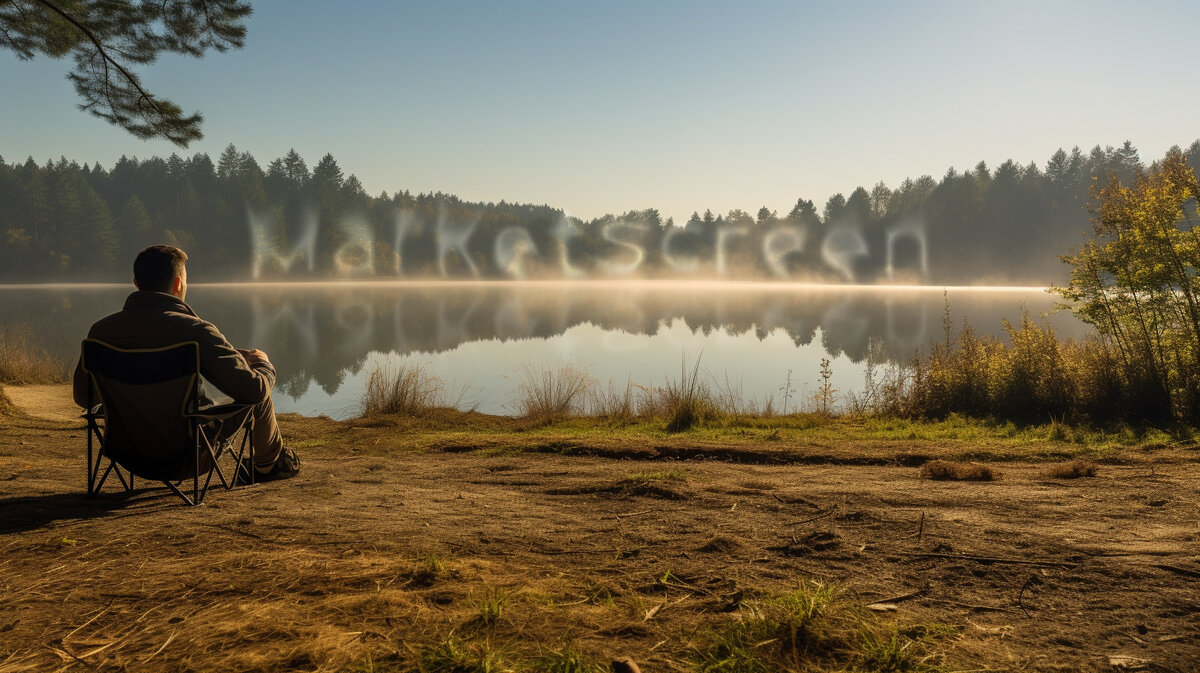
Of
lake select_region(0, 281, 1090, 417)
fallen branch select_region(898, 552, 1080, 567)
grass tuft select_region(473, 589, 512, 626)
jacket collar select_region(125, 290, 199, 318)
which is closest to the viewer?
grass tuft select_region(473, 589, 512, 626)

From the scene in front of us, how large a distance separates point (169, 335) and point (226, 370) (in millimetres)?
352

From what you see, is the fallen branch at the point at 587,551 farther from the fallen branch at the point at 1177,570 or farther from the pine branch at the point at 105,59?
the pine branch at the point at 105,59

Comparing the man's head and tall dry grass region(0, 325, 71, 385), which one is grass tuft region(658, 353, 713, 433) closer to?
the man's head

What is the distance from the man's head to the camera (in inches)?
158

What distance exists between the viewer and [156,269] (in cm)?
405

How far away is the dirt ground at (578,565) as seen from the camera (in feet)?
7.49

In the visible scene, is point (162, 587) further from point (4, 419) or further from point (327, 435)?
point (4, 419)

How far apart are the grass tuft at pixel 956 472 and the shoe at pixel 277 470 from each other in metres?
4.99

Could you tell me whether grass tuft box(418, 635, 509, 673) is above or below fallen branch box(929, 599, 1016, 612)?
above

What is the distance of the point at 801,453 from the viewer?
6.98 meters

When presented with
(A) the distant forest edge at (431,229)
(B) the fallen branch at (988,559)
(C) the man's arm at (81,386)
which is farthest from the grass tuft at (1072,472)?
(A) the distant forest edge at (431,229)

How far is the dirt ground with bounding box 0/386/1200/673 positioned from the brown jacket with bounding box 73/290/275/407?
0.76m

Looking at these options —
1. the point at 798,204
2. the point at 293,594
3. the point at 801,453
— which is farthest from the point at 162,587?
the point at 798,204

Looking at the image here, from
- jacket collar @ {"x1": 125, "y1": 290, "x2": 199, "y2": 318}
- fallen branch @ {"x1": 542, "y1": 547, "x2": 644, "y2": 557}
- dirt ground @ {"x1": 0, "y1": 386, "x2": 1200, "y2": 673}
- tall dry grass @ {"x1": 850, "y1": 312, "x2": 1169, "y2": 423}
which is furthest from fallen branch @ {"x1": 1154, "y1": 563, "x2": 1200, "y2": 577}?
tall dry grass @ {"x1": 850, "y1": 312, "x2": 1169, "y2": 423}
